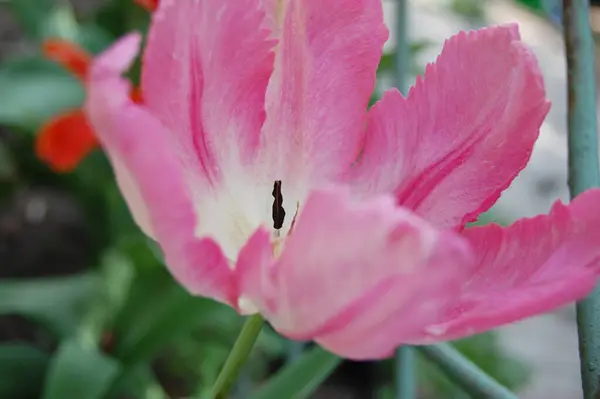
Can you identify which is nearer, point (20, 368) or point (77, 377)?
point (77, 377)

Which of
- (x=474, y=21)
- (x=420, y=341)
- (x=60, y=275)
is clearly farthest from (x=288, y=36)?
(x=474, y=21)

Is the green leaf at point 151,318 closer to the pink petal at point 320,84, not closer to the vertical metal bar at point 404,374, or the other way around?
the vertical metal bar at point 404,374

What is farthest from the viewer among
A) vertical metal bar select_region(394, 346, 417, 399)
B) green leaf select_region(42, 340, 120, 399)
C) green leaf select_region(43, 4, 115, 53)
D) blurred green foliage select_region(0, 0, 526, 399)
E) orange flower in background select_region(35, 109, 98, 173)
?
green leaf select_region(43, 4, 115, 53)

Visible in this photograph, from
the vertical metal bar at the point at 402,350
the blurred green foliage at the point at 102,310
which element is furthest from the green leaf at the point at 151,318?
the vertical metal bar at the point at 402,350

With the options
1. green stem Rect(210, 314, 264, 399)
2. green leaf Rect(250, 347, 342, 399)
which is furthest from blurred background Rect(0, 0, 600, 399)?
green stem Rect(210, 314, 264, 399)

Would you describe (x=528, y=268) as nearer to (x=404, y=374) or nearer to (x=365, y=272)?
(x=365, y=272)

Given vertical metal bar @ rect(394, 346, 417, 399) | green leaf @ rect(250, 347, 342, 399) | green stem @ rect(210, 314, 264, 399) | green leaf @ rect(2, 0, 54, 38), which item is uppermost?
green stem @ rect(210, 314, 264, 399)

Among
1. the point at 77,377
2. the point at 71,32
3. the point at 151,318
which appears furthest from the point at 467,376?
the point at 71,32

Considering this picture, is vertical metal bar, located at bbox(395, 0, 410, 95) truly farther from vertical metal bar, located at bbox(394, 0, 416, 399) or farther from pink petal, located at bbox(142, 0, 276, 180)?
pink petal, located at bbox(142, 0, 276, 180)
